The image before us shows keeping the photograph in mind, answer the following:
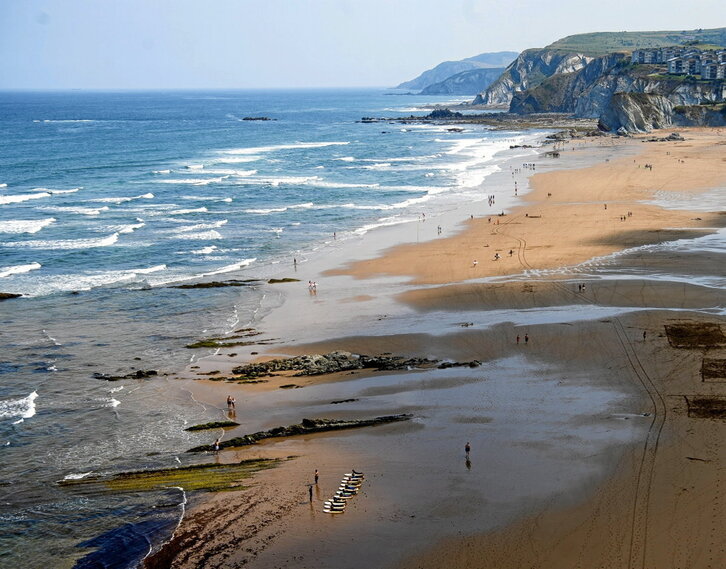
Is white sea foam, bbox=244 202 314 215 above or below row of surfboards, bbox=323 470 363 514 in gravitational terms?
above

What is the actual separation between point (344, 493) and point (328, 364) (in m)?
10.4

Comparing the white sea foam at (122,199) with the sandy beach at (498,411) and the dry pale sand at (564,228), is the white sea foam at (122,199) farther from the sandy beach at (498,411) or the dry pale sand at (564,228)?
the dry pale sand at (564,228)

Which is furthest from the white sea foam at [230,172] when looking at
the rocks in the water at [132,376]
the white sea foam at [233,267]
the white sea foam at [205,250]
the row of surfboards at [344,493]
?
the row of surfboards at [344,493]

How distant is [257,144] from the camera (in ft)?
431

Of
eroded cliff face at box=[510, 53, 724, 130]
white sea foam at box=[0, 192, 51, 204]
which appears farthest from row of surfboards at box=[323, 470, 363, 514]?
eroded cliff face at box=[510, 53, 724, 130]

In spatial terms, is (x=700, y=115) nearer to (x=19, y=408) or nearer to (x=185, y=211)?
(x=185, y=211)

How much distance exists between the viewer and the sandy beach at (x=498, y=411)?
A: 20.2 metres

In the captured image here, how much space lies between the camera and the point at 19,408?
29.9 m

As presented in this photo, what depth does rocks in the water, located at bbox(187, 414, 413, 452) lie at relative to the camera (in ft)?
86.4

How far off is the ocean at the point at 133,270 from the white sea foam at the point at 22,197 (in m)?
0.43

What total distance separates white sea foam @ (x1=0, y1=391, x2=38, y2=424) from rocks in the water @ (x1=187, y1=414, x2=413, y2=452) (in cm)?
765

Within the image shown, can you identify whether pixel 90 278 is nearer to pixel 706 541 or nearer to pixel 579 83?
pixel 706 541

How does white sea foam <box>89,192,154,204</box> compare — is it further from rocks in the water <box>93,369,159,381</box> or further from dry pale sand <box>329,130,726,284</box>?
rocks in the water <box>93,369,159,381</box>

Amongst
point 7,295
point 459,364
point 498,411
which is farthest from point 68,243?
point 498,411
